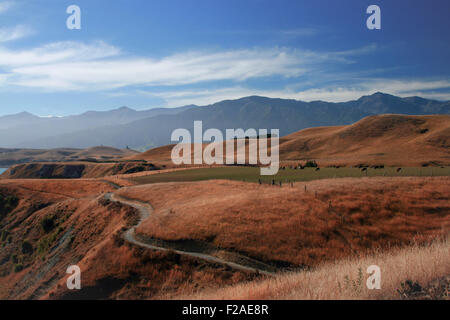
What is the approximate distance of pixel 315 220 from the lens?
1103 inches

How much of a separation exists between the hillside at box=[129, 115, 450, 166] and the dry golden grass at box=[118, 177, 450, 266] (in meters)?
59.1

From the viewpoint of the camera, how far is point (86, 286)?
2127 centimetres

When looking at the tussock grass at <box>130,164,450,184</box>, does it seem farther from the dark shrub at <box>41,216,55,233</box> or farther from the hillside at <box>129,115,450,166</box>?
the hillside at <box>129,115,450,166</box>

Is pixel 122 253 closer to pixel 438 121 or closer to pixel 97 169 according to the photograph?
pixel 97 169

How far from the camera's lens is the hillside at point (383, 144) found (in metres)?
94.9

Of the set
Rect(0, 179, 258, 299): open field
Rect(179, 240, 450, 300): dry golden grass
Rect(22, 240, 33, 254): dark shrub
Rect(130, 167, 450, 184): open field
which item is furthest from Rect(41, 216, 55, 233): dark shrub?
Rect(179, 240, 450, 300): dry golden grass

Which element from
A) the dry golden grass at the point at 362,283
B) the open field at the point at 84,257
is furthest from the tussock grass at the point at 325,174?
the dry golden grass at the point at 362,283

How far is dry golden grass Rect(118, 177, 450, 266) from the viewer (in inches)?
938

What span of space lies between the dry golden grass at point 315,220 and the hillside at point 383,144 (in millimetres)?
59108

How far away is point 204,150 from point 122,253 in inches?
5948

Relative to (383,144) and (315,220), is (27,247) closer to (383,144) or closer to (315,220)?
(315,220)
